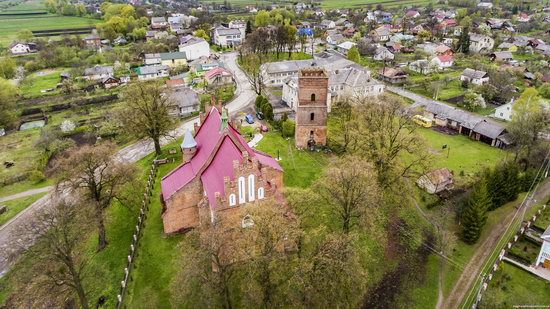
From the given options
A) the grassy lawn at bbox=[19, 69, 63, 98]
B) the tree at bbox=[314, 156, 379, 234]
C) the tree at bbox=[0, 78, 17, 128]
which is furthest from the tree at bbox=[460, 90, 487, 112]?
the grassy lawn at bbox=[19, 69, 63, 98]

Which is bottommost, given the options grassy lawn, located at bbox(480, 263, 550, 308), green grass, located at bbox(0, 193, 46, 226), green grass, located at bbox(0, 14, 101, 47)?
green grass, located at bbox(0, 193, 46, 226)

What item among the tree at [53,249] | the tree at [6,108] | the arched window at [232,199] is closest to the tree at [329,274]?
the arched window at [232,199]

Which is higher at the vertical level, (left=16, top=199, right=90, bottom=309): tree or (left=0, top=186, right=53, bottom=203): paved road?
(left=16, top=199, right=90, bottom=309): tree

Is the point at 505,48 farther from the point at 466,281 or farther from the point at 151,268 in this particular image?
the point at 151,268

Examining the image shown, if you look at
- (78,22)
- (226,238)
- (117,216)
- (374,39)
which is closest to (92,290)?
(117,216)

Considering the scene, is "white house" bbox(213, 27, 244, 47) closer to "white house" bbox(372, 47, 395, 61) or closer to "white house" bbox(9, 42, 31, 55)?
"white house" bbox(372, 47, 395, 61)

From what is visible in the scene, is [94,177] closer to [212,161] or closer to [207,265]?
[212,161]

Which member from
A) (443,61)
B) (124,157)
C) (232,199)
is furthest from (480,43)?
(232,199)

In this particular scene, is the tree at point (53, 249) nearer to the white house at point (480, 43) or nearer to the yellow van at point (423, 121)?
the yellow van at point (423, 121)
